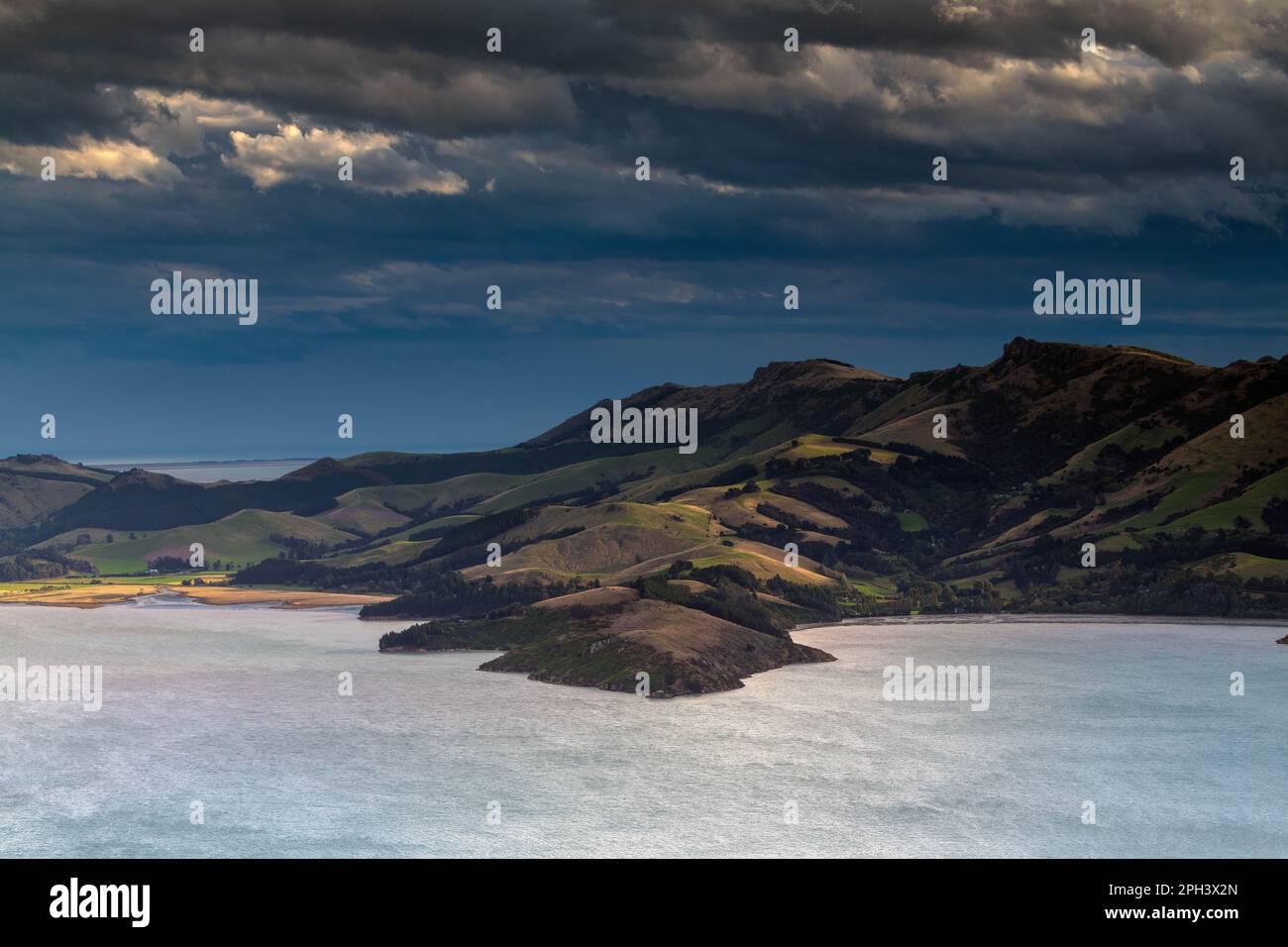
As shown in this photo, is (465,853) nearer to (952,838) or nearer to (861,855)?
(861,855)

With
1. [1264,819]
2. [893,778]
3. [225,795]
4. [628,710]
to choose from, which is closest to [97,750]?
[225,795]

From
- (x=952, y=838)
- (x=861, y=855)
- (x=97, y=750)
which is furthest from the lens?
(x=97, y=750)

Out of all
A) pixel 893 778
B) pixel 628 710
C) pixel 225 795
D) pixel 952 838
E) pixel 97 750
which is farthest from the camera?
pixel 628 710

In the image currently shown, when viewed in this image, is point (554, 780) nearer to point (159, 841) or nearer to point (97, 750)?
point (159, 841)

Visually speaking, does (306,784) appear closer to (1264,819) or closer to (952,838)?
(952,838)

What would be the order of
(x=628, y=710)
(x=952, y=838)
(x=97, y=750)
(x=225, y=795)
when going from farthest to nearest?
(x=628, y=710)
(x=97, y=750)
(x=225, y=795)
(x=952, y=838)

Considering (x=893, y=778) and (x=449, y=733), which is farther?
(x=449, y=733)

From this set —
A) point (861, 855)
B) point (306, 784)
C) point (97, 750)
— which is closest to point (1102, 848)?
point (861, 855)

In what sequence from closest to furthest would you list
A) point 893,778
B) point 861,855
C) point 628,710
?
point 861,855 < point 893,778 < point 628,710

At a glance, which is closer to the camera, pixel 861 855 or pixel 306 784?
pixel 861 855
